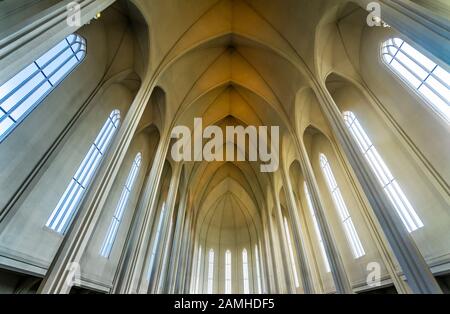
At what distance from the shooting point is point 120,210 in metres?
11.8

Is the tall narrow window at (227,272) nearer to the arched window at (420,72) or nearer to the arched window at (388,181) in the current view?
the arched window at (388,181)

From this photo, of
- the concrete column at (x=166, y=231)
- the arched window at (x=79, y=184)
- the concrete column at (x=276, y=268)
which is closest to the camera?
the arched window at (x=79, y=184)

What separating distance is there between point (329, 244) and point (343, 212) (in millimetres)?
3900

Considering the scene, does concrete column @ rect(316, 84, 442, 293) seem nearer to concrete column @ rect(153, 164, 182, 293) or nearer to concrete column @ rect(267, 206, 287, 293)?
concrete column @ rect(153, 164, 182, 293)

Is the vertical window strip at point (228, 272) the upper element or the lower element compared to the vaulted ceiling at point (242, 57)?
lower

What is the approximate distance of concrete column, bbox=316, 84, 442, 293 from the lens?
4844mm

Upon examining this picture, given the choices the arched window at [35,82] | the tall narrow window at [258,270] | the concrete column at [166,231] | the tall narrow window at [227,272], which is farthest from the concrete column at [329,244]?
the tall narrow window at [227,272]

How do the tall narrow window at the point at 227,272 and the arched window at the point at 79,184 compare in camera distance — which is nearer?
the arched window at the point at 79,184

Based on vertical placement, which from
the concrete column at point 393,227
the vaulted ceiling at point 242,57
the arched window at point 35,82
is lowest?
the concrete column at point 393,227

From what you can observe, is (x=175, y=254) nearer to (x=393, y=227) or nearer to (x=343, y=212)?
(x=343, y=212)

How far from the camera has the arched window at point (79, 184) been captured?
8016 mm

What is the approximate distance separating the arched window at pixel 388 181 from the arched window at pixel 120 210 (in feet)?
42.6
